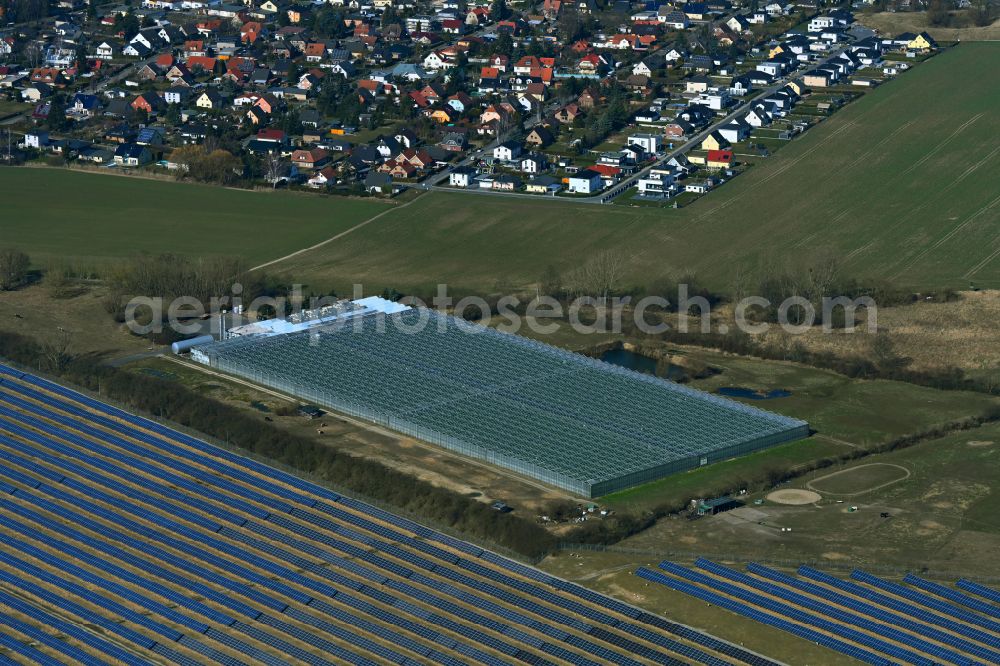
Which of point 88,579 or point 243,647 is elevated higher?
point 88,579

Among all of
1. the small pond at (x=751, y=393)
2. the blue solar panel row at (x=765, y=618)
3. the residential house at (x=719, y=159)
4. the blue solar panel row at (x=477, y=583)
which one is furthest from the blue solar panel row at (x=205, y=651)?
the residential house at (x=719, y=159)

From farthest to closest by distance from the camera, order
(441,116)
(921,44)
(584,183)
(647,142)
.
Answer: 1. (921,44)
2. (441,116)
3. (647,142)
4. (584,183)

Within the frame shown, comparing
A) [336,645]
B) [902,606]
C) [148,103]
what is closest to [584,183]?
[148,103]

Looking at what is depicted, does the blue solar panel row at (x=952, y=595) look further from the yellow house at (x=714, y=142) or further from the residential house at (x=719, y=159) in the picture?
the yellow house at (x=714, y=142)

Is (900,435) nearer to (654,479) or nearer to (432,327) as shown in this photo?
(654,479)

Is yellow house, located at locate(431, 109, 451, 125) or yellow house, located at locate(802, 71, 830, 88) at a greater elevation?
yellow house, located at locate(802, 71, 830, 88)

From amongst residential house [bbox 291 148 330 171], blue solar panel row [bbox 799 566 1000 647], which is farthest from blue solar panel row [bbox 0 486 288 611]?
residential house [bbox 291 148 330 171]

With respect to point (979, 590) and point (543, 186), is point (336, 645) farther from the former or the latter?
point (543, 186)

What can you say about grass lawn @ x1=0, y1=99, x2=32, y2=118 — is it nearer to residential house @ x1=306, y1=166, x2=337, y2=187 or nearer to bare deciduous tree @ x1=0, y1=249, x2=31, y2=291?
residential house @ x1=306, y1=166, x2=337, y2=187
